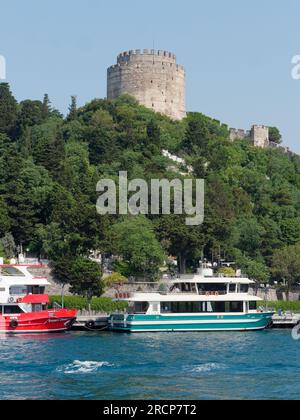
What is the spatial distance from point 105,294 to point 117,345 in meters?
19.1

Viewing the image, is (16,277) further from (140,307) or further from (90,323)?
(140,307)

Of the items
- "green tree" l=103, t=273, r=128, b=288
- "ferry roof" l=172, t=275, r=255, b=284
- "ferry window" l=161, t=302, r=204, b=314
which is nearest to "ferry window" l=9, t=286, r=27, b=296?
"ferry window" l=161, t=302, r=204, b=314

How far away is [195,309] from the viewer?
5769 cm

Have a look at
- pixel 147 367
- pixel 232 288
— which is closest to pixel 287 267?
pixel 232 288

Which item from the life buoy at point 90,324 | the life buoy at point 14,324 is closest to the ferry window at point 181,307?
the life buoy at point 90,324

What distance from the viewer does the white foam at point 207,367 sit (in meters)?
35.7

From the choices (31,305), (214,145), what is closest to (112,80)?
(214,145)

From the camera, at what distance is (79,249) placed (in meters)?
65.8

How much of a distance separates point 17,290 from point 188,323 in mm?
11137

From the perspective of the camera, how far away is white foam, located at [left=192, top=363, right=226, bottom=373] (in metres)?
35.7

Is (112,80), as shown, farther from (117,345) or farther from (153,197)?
(117,345)

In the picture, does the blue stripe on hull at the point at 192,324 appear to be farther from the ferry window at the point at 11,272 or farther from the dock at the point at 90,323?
the ferry window at the point at 11,272

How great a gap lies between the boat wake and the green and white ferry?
17920mm

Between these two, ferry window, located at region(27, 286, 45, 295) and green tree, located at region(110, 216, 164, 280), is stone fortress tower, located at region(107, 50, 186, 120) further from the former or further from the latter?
ferry window, located at region(27, 286, 45, 295)
